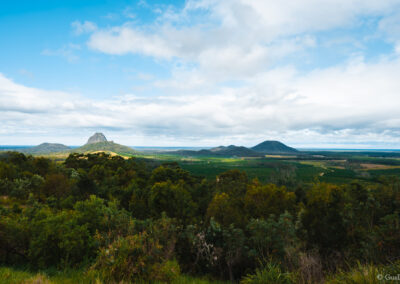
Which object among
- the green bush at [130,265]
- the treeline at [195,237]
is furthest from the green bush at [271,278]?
the green bush at [130,265]

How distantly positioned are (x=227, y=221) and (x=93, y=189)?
2784 cm

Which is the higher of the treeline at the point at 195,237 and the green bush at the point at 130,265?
the green bush at the point at 130,265

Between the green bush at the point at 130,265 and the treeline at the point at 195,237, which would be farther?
the treeline at the point at 195,237

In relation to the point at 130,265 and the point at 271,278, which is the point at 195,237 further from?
the point at 271,278

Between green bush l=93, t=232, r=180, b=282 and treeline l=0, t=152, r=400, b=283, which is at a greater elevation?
green bush l=93, t=232, r=180, b=282

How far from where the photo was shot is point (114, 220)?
11055mm

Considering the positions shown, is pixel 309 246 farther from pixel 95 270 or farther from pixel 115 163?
pixel 115 163

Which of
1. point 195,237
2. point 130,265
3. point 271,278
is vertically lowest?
point 195,237

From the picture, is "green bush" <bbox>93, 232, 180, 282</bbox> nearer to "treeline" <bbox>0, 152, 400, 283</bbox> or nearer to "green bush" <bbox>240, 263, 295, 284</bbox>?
"treeline" <bbox>0, 152, 400, 283</bbox>

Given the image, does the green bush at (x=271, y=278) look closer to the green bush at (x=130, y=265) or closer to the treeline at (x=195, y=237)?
the treeline at (x=195, y=237)

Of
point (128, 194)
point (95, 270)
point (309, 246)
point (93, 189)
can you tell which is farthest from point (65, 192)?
point (309, 246)

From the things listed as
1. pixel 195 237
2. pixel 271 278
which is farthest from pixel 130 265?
pixel 195 237

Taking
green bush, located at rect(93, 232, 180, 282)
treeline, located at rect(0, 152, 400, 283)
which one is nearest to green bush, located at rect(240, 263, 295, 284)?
treeline, located at rect(0, 152, 400, 283)

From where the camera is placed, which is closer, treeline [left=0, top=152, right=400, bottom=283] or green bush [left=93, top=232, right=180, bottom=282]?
green bush [left=93, top=232, right=180, bottom=282]
